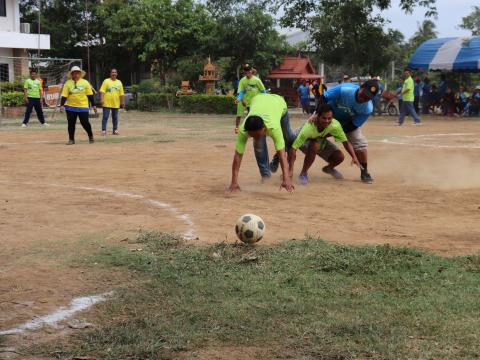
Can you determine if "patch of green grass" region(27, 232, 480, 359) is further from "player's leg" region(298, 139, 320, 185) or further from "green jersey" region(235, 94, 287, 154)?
"player's leg" region(298, 139, 320, 185)

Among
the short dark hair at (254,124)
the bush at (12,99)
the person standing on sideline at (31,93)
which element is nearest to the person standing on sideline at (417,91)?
the person standing on sideline at (31,93)

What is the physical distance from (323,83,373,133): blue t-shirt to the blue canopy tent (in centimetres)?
2038

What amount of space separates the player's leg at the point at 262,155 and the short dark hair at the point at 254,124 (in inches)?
49.0

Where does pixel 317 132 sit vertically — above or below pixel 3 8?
below

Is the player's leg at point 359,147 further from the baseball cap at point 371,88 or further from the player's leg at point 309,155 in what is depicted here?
the baseball cap at point 371,88

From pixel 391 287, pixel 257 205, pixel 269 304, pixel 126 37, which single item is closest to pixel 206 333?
pixel 269 304

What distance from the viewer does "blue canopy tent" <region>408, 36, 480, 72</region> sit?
29.2 metres

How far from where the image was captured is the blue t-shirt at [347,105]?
9992mm

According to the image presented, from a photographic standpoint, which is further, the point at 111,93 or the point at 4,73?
the point at 4,73

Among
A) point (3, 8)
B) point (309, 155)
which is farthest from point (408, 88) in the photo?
point (3, 8)

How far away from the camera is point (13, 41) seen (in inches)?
1400

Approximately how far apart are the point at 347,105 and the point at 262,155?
1.44 meters

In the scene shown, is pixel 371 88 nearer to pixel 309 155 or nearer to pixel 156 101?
pixel 309 155

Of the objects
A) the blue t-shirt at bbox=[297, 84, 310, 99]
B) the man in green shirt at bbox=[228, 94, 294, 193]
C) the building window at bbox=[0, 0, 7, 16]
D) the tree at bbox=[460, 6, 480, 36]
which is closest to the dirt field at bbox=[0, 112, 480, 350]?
the man in green shirt at bbox=[228, 94, 294, 193]
